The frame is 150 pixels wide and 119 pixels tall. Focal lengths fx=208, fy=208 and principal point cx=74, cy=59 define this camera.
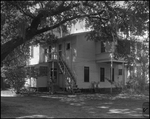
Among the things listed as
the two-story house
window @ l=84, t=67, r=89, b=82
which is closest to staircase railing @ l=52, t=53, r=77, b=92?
the two-story house

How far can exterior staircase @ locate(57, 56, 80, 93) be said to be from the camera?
68.2ft

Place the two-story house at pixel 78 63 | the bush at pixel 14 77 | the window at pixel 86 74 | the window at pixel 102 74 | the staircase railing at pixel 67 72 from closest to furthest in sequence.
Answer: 1. the bush at pixel 14 77
2. the staircase railing at pixel 67 72
3. the two-story house at pixel 78 63
4. the window at pixel 86 74
5. the window at pixel 102 74

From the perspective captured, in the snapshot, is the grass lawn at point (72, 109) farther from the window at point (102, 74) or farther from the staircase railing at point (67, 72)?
the window at point (102, 74)

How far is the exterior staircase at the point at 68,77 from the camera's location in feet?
68.2

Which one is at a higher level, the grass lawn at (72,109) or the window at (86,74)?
the window at (86,74)

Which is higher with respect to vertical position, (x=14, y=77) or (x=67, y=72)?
(x=67, y=72)

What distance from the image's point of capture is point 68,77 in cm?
2205

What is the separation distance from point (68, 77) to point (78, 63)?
1823 mm

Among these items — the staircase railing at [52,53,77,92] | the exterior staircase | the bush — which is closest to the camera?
the bush

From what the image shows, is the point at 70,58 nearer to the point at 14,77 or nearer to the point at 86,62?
the point at 86,62

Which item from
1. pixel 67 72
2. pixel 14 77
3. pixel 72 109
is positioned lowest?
pixel 72 109

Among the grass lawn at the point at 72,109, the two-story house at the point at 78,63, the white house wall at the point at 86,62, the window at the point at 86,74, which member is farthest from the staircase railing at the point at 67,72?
the grass lawn at the point at 72,109

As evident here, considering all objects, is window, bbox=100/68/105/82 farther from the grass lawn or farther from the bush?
the bush

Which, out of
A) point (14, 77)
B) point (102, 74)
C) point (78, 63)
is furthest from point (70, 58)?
point (14, 77)
